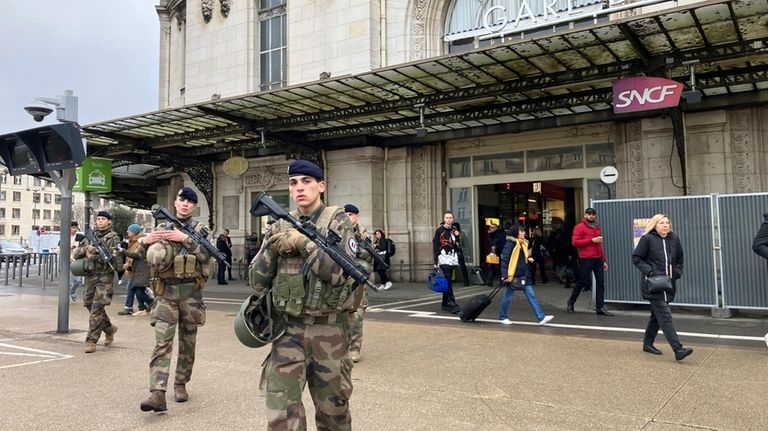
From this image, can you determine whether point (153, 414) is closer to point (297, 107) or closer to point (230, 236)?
point (297, 107)

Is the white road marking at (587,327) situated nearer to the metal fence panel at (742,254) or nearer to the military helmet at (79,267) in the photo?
the metal fence panel at (742,254)

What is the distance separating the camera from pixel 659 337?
24.0 feet

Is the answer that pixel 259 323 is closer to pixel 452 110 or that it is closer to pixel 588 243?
pixel 588 243

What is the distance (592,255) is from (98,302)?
299 inches

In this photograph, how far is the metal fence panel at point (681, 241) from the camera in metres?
9.03

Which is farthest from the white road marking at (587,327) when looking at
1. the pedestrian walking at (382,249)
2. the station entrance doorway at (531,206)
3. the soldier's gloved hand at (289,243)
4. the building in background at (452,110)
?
the station entrance doorway at (531,206)

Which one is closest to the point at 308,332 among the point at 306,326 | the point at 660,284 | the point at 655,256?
the point at 306,326

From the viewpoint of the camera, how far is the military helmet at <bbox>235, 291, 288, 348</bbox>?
3094 millimetres

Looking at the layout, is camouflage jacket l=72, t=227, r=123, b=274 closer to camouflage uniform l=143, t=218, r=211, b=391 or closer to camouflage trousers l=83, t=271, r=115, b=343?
camouflage trousers l=83, t=271, r=115, b=343

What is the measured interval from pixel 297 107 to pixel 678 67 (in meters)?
8.55

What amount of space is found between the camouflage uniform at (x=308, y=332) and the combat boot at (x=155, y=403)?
1.85 meters

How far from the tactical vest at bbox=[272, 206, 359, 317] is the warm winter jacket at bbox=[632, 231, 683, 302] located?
448cm

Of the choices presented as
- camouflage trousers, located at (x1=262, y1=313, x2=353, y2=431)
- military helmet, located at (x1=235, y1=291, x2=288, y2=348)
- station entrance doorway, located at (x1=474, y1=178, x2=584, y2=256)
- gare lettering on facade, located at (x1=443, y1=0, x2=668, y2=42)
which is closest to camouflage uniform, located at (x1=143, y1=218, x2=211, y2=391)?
military helmet, located at (x1=235, y1=291, x2=288, y2=348)

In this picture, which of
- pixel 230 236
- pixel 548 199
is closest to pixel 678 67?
pixel 548 199
